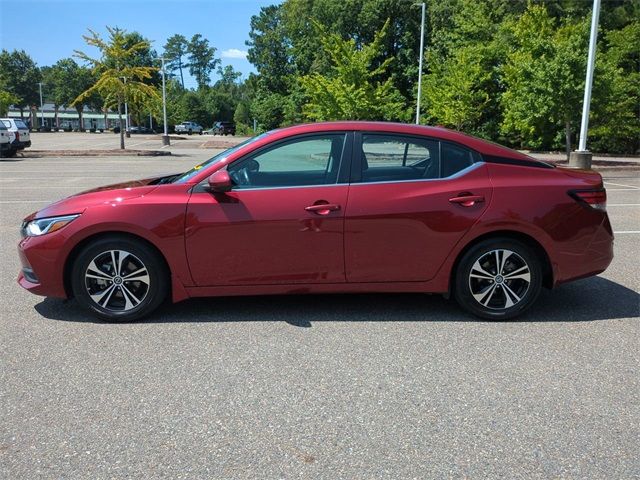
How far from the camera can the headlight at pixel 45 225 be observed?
456 centimetres

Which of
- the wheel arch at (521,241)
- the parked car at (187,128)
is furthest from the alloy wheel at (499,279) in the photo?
the parked car at (187,128)

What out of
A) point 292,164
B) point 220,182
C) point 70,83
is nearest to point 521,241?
point 292,164

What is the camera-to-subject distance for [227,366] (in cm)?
389

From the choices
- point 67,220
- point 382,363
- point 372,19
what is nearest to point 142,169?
point 67,220

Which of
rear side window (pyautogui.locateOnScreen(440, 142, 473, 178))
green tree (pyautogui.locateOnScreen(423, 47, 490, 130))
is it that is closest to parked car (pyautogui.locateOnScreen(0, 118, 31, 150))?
green tree (pyautogui.locateOnScreen(423, 47, 490, 130))

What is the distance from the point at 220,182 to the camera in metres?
4.46

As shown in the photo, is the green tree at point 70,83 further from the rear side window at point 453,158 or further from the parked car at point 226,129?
the rear side window at point 453,158

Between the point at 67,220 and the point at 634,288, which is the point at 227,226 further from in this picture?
the point at 634,288

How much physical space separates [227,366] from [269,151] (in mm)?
1791

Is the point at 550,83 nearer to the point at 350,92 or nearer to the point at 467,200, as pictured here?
the point at 350,92

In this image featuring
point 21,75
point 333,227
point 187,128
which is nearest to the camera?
point 333,227

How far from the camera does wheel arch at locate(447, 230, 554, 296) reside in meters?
4.72

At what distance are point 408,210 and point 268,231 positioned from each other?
1.12 m

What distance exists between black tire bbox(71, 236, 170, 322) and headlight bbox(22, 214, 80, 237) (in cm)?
26
